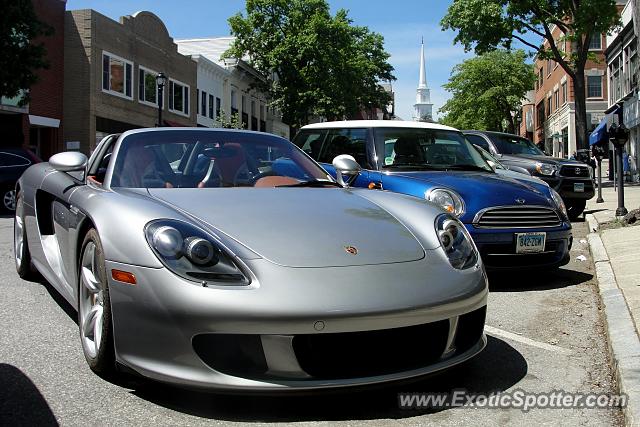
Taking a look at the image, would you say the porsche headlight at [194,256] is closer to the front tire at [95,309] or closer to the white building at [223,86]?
the front tire at [95,309]

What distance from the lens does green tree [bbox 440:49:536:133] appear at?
57.6m

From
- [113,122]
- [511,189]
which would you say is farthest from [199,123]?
[511,189]

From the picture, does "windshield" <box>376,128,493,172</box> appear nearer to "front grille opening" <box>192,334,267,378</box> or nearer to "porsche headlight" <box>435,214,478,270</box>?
"porsche headlight" <box>435,214,478,270</box>

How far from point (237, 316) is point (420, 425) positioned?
945mm

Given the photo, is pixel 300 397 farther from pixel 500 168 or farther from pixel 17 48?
pixel 17 48

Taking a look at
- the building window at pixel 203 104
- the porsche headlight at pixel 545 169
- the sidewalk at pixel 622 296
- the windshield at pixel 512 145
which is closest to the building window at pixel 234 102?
the building window at pixel 203 104

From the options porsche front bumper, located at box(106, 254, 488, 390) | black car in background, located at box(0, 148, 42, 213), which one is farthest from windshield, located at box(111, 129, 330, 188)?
black car in background, located at box(0, 148, 42, 213)

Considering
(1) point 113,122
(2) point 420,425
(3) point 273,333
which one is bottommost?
(2) point 420,425

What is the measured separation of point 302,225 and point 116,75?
1207 inches

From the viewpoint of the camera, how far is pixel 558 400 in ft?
10.6

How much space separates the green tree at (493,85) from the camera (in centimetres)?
5756

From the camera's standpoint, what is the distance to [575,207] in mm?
12750

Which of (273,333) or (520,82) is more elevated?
(520,82)

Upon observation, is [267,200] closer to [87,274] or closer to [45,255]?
[87,274]
